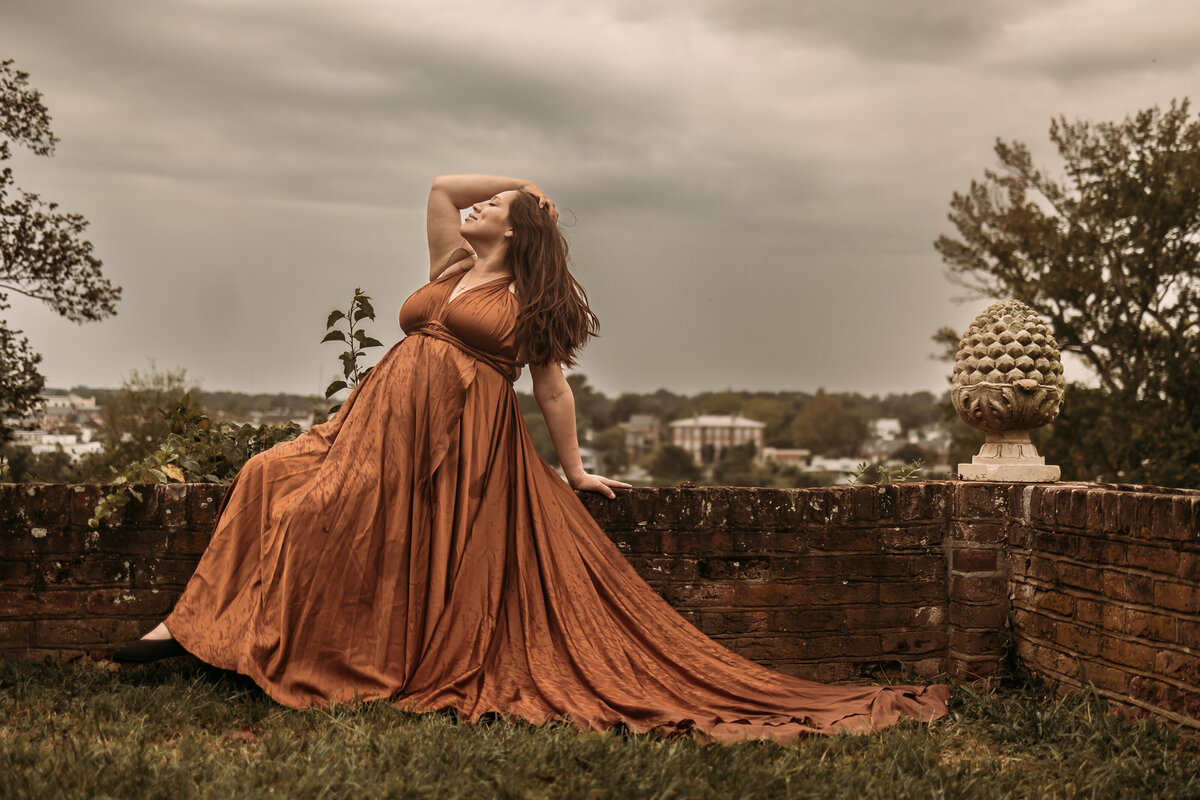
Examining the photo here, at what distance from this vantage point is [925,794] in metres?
2.55

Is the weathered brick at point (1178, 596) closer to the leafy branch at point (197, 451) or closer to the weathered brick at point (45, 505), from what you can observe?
the leafy branch at point (197, 451)

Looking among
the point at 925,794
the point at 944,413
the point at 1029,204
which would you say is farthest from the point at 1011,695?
the point at 1029,204

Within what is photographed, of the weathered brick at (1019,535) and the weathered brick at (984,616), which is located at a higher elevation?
the weathered brick at (1019,535)

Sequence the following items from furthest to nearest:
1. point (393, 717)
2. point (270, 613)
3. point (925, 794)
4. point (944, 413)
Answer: point (944, 413), point (270, 613), point (393, 717), point (925, 794)

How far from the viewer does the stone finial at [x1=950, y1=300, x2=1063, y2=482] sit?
3926 millimetres

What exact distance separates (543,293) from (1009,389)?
1759mm

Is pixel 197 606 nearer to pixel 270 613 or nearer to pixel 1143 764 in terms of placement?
pixel 270 613

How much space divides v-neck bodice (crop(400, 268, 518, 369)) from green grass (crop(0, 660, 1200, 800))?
4.02 ft

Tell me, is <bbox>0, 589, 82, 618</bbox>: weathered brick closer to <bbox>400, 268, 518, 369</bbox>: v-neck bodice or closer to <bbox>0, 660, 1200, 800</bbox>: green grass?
<bbox>0, 660, 1200, 800</bbox>: green grass

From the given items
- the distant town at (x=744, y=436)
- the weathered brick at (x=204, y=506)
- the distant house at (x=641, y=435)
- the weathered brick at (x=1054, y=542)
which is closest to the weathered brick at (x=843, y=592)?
the weathered brick at (x=1054, y=542)

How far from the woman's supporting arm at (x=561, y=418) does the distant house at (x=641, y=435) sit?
3255 inches

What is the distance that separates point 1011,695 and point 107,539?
124 inches

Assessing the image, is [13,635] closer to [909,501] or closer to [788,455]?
[909,501]

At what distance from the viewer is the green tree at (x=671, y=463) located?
81.0 meters
